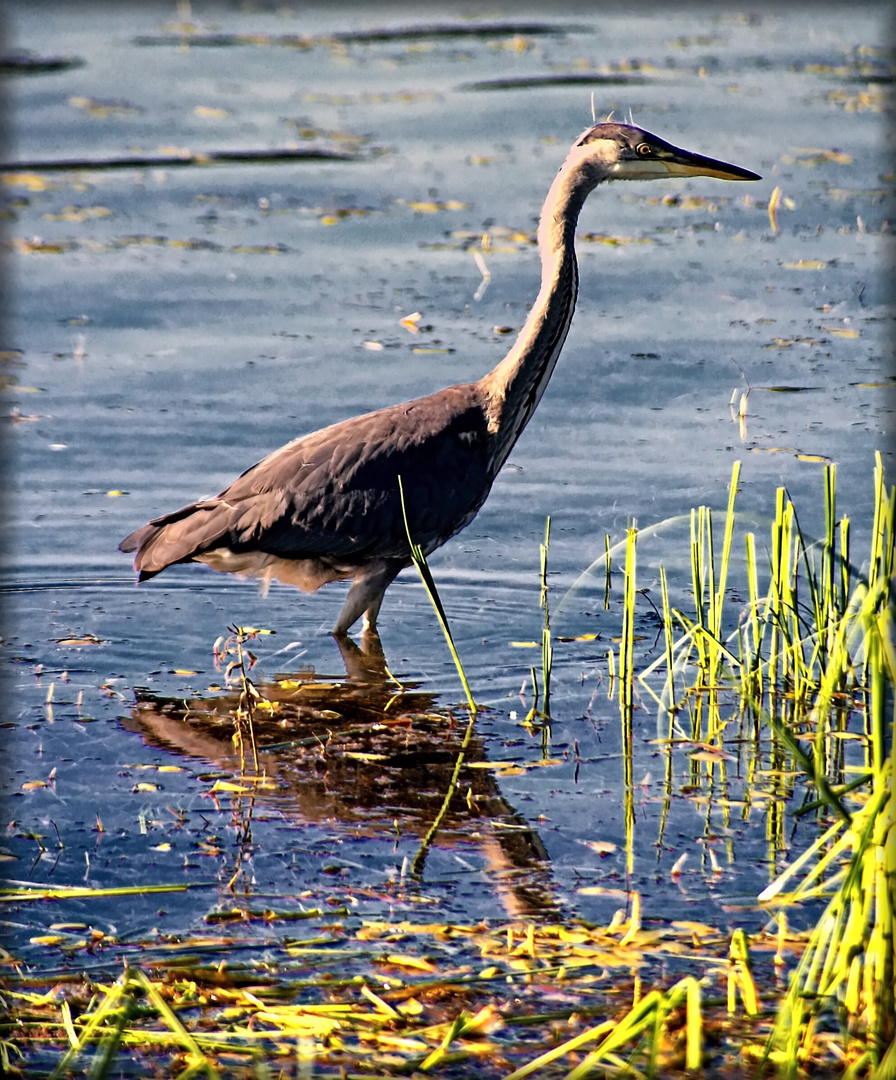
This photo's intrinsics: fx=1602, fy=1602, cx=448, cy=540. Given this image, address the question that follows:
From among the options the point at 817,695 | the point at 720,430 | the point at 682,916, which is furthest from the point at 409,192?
the point at 682,916

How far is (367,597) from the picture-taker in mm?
6418

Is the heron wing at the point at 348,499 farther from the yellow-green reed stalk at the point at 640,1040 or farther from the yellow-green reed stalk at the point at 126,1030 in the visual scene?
the yellow-green reed stalk at the point at 640,1040

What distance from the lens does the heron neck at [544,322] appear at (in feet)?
21.5

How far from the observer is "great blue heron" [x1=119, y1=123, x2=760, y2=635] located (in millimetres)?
6340

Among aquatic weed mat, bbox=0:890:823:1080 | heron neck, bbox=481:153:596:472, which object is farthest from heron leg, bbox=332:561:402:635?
aquatic weed mat, bbox=0:890:823:1080

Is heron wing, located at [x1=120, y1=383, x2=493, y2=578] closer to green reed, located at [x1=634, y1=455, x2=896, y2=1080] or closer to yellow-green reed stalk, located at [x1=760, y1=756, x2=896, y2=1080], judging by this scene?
green reed, located at [x1=634, y1=455, x2=896, y2=1080]

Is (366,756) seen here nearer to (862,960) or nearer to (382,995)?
(382,995)

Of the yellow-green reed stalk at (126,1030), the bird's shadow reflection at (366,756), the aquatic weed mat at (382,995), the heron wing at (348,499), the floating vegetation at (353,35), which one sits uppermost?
the floating vegetation at (353,35)

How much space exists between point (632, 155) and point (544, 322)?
79 cm

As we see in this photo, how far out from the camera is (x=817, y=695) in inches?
213

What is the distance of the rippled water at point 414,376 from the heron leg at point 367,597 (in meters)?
0.13

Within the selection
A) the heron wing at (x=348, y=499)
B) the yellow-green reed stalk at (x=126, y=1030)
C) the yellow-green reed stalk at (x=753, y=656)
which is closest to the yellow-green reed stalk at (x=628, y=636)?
the yellow-green reed stalk at (x=753, y=656)

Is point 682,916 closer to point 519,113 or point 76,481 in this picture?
point 76,481

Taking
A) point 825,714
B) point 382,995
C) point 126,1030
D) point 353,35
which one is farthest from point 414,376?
point 353,35
